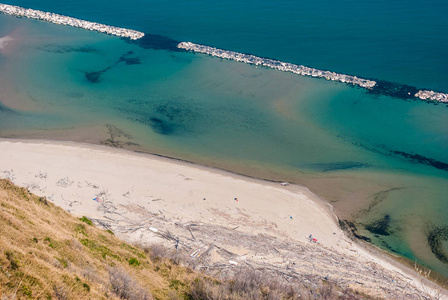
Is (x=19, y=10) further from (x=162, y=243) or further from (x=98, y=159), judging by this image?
(x=162, y=243)

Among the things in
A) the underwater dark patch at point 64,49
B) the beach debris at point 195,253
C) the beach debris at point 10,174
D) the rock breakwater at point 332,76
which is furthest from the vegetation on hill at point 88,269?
the underwater dark patch at point 64,49

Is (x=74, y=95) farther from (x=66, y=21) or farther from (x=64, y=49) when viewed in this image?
(x=66, y=21)

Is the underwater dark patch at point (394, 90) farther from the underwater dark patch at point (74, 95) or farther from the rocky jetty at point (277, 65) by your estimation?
the underwater dark patch at point (74, 95)

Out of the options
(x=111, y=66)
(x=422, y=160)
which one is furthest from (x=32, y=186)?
(x=422, y=160)

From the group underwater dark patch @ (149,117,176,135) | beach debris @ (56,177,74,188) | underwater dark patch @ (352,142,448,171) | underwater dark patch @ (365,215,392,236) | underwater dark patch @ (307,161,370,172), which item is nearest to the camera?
underwater dark patch @ (365,215,392,236)

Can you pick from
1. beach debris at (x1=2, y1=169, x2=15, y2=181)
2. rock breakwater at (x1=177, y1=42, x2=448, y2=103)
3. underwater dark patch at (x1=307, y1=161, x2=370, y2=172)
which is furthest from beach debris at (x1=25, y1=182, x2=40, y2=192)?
rock breakwater at (x1=177, y1=42, x2=448, y2=103)

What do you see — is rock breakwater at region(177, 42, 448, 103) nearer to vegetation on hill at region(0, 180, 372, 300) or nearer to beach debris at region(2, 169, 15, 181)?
vegetation on hill at region(0, 180, 372, 300)
